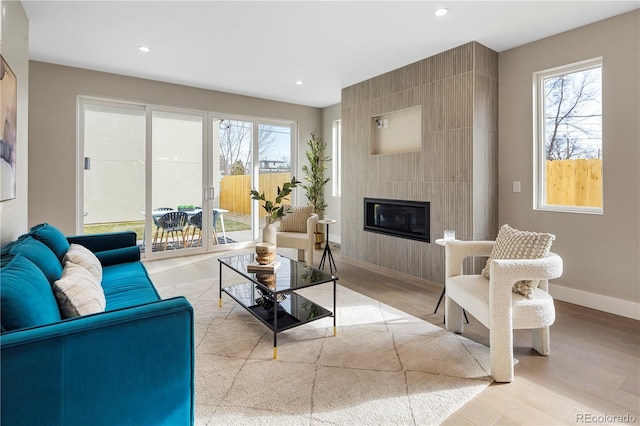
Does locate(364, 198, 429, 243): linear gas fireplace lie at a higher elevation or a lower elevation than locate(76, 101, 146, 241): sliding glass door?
lower

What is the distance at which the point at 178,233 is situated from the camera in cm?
545

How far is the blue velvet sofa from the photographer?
41.9 inches

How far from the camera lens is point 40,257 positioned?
6.27ft

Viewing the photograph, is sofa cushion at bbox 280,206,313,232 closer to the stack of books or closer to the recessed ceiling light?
the stack of books

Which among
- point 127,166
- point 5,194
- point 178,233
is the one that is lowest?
point 178,233

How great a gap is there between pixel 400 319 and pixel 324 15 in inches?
110

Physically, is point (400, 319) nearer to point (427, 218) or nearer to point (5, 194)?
point (427, 218)

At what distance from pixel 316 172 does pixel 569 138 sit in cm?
409

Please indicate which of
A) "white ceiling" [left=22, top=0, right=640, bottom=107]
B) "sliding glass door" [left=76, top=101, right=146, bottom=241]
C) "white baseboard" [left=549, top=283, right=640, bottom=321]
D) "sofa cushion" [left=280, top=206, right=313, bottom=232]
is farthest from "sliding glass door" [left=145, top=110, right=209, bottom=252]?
"white baseboard" [left=549, top=283, right=640, bottom=321]

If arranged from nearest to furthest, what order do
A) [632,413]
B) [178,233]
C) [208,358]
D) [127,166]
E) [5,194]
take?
[632,413] < [208,358] < [5,194] < [127,166] < [178,233]

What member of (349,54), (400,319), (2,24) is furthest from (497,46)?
(2,24)

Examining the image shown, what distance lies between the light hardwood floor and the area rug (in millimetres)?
126

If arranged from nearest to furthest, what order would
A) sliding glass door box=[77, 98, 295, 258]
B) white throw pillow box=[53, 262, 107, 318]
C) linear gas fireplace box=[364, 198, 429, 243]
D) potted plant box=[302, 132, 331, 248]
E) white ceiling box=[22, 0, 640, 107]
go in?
white throw pillow box=[53, 262, 107, 318], white ceiling box=[22, 0, 640, 107], linear gas fireplace box=[364, 198, 429, 243], sliding glass door box=[77, 98, 295, 258], potted plant box=[302, 132, 331, 248]

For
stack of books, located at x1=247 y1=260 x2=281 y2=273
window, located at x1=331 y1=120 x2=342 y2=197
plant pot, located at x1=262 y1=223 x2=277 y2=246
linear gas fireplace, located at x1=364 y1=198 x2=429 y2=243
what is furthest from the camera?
window, located at x1=331 y1=120 x2=342 y2=197
